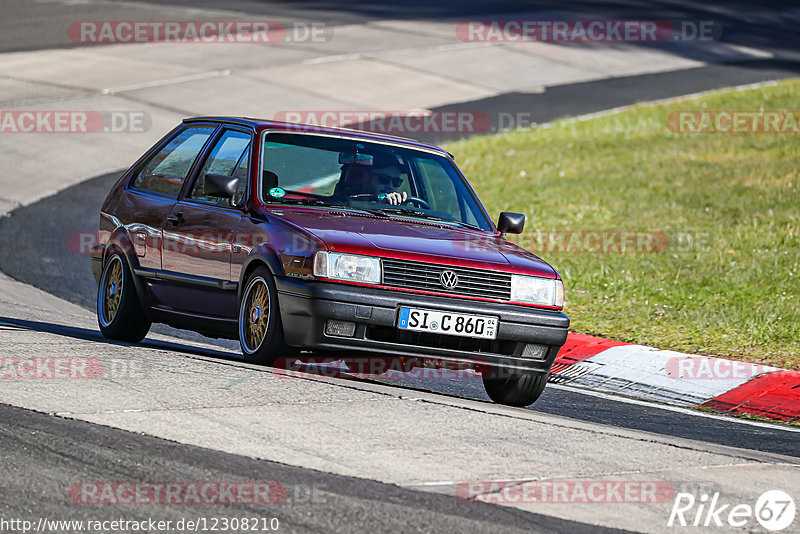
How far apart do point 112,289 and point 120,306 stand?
0.28m

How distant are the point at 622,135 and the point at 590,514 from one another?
16.8 m

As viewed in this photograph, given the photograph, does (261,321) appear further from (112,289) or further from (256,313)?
(112,289)

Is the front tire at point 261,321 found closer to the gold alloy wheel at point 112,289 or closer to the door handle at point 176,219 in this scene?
the door handle at point 176,219

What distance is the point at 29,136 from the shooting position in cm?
1978

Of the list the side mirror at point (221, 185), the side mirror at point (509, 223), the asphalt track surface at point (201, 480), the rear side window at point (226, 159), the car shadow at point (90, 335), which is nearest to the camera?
the asphalt track surface at point (201, 480)

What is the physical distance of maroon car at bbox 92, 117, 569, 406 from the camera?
7.00 meters

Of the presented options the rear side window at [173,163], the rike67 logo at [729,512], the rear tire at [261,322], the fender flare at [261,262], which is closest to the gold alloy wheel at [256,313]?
the rear tire at [261,322]

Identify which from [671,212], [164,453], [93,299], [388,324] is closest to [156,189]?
[388,324]

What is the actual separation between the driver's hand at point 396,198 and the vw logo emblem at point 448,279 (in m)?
1.09

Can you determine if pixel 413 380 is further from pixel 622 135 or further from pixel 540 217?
pixel 622 135

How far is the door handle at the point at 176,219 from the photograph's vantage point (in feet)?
26.9

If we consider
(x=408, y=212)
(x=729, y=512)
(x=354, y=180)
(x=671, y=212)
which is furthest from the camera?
(x=671, y=212)

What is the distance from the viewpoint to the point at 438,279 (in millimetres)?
7098

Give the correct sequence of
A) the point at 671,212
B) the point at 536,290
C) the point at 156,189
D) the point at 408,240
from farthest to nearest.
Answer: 1. the point at 671,212
2. the point at 156,189
3. the point at 536,290
4. the point at 408,240
